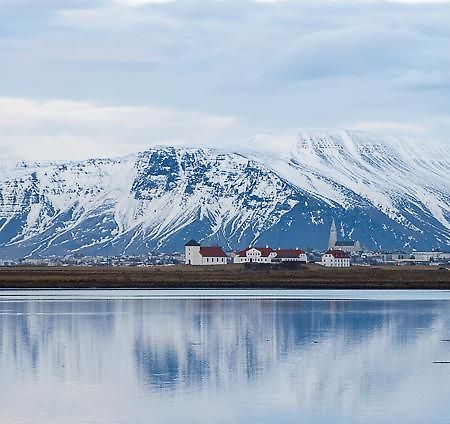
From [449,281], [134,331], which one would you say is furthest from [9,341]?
[449,281]

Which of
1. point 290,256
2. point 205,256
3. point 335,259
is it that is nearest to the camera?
point 205,256

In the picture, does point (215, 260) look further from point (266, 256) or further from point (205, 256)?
point (266, 256)

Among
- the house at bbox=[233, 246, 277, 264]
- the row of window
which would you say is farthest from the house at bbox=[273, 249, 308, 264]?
the row of window

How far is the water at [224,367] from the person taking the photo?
86.3 ft

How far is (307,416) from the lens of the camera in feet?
84.7

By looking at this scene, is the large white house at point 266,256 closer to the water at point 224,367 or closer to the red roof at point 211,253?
the red roof at point 211,253

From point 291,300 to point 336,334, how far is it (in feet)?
93.0

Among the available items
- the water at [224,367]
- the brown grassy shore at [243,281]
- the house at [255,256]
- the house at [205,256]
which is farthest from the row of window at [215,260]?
the water at [224,367]

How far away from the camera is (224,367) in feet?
113

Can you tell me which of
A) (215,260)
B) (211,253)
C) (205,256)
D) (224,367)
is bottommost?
(224,367)

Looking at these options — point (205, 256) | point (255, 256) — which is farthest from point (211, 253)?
point (255, 256)

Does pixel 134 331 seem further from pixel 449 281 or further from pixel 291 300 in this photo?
pixel 449 281

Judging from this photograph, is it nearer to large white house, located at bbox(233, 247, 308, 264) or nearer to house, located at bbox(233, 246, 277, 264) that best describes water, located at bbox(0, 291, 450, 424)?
large white house, located at bbox(233, 247, 308, 264)

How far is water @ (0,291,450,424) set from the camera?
86.3 ft
